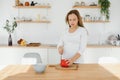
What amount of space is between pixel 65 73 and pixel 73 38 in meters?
0.80

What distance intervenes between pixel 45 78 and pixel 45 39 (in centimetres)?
289

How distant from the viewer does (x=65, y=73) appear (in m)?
2.42

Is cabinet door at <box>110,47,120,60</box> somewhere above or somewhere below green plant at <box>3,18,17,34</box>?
below

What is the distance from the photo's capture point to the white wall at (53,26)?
16.6 ft

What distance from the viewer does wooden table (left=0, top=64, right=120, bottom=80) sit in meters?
2.26

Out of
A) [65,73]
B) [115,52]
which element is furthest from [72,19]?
[115,52]

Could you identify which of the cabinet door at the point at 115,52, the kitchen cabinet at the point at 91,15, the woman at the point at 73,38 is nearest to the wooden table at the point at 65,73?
the woman at the point at 73,38

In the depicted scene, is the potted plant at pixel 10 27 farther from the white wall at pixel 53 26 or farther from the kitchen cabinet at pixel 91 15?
the kitchen cabinet at pixel 91 15

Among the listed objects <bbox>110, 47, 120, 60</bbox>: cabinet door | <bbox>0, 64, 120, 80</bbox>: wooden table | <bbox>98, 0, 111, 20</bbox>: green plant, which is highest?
<bbox>98, 0, 111, 20</bbox>: green plant

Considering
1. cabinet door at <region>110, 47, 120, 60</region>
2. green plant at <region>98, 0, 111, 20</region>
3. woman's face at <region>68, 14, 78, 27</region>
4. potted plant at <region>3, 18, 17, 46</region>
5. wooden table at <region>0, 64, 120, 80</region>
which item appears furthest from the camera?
potted plant at <region>3, 18, 17, 46</region>

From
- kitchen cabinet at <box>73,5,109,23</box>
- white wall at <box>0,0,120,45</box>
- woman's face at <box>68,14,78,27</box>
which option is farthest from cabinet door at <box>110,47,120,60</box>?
woman's face at <box>68,14,78,27</box>

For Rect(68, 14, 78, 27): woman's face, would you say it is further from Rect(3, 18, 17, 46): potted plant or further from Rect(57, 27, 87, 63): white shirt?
Rect(3, 18, 17, 46): potted plant

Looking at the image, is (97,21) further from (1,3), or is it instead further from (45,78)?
(45,78)

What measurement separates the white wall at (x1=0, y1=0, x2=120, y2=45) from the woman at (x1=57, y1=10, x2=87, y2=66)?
1.91 metres
